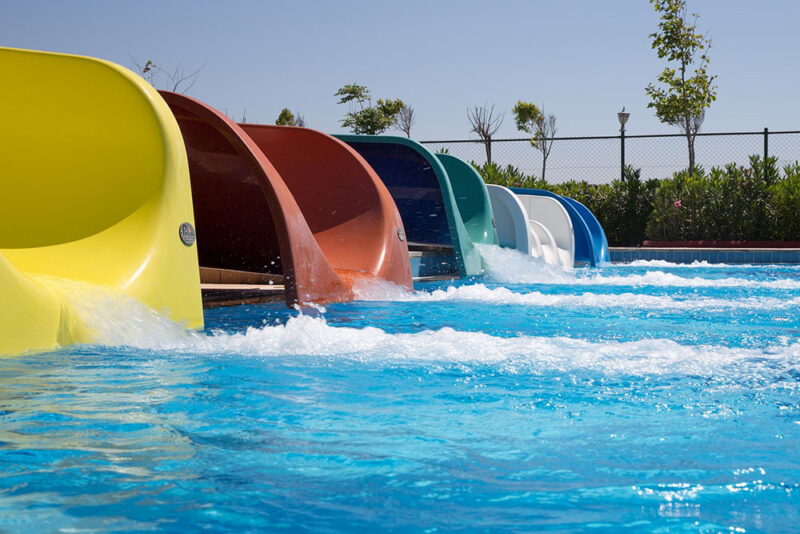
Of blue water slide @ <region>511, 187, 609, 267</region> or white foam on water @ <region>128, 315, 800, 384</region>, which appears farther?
blue water slide @ <region>511, 187, 609, 267</region>

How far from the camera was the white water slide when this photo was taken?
39.8ft

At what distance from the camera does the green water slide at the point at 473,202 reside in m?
11.5

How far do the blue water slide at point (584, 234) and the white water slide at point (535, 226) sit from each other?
37 cm

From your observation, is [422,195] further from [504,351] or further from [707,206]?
[707,206]

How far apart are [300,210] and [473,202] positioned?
4855mm

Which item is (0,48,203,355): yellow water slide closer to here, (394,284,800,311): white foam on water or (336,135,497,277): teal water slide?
(394,284,800,311): white foam on water

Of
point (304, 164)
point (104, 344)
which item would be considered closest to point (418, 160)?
point (304, 164)

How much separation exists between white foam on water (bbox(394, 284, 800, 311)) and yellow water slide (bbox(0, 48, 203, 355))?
2.72 metres

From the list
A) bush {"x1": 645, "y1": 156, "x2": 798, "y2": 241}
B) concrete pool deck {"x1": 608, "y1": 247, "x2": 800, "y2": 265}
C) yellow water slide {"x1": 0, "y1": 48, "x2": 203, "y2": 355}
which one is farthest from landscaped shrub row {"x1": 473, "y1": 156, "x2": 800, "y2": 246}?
yellow water slide {"x1": 0, "y1": 48, "x2": 203, "y2": 355}

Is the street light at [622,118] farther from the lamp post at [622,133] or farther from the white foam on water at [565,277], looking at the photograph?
the white foam on water at [565,277]

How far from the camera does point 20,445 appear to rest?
2314mm

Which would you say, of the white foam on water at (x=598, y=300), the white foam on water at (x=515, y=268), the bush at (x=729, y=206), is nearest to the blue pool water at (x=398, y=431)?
the white foam on water at (x=598, y=300)

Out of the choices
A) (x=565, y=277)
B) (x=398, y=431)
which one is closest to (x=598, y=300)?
(x=565, y=277)

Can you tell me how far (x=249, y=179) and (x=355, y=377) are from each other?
4.29 meters
